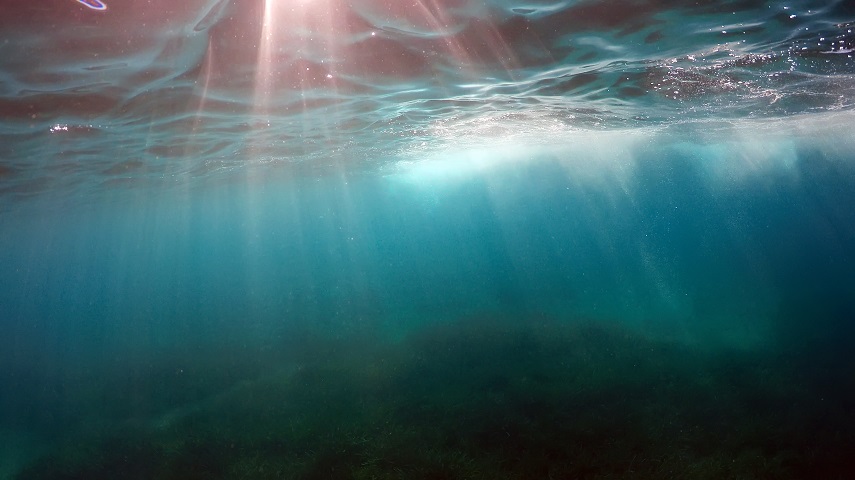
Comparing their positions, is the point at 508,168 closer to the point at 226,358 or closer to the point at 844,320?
the point at 844,320

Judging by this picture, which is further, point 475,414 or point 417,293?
point 417,293

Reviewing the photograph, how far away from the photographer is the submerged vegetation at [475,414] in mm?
10703

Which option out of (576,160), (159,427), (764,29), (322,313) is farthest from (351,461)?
(576,160)

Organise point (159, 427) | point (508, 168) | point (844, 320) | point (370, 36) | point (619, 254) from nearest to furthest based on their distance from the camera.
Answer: point (370, 36)
point (159, 427)
point (844, 320)
point (508, 168)
point (619, 254)

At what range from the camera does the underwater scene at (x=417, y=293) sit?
854 cm

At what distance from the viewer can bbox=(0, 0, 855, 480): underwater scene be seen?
8.54 meters

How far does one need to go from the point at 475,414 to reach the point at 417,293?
20.4m

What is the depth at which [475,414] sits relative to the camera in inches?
512

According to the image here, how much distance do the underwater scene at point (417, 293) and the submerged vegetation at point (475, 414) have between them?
10 cm

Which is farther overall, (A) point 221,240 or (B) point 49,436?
(A) point 221,240

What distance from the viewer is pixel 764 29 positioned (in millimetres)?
9320

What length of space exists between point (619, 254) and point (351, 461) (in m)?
70.5

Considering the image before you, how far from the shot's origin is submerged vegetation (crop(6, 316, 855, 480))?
10703mm

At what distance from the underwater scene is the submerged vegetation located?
0.32ft
